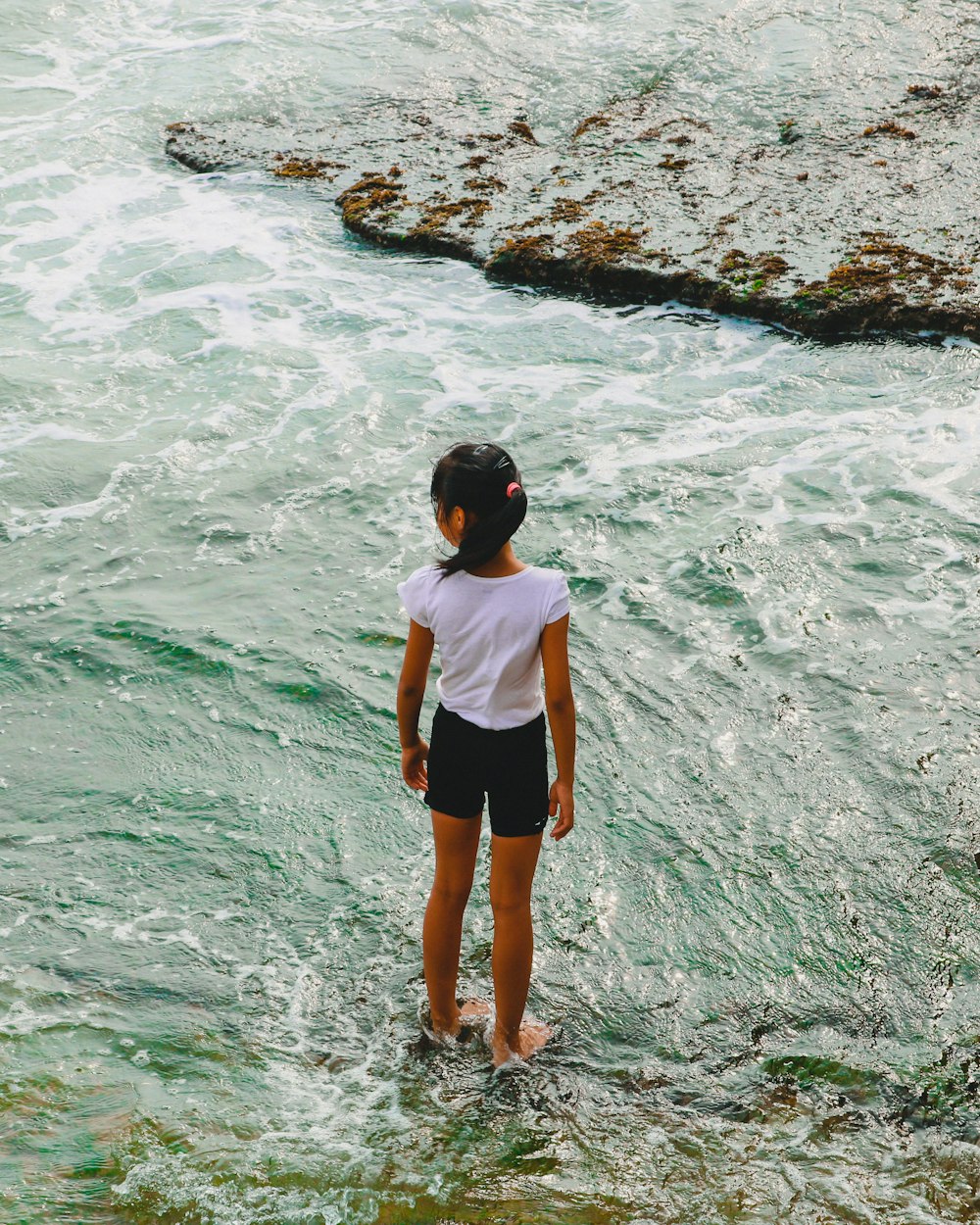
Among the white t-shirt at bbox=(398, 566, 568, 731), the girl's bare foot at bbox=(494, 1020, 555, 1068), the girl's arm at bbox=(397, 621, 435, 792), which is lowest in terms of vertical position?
the girl's bare foot at bbox=(494, 1020, 555, 1068)

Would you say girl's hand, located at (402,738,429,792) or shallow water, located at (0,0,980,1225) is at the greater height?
girl's hand, located at (402,738,429,792)

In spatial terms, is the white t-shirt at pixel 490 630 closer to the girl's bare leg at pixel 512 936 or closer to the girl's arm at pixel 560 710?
the girl's arm at pixel 560 710

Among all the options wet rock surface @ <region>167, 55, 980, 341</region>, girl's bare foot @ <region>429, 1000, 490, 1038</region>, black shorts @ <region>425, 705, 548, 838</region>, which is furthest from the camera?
wet rock surface @ <region>167, 55, 980, 341</region>

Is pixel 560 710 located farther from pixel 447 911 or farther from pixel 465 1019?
pixel 465 1019

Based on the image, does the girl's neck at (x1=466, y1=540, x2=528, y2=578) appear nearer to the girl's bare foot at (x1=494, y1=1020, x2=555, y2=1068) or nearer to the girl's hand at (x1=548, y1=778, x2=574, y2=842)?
the girl's hand at (x1=548, y1=778, x2=574, y2=842)

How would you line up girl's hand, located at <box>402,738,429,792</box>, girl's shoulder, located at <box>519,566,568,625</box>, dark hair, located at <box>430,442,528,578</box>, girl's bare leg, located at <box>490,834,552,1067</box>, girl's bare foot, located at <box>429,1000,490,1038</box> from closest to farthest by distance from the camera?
dark hair, located at <box>430,442,528,578</box> → girl's shoulder, located at <box>519,566,568,625</box> → girl's bare leg, located at <box>490,834,552,1067</box> → girl's hand, located at <box>402,738,429,792</box> → girl's bare foot, located at <box>429,1000,490,1038</box>

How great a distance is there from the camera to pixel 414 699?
12.0 ft

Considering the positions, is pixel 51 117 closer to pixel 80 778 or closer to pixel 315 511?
pixel 315 511

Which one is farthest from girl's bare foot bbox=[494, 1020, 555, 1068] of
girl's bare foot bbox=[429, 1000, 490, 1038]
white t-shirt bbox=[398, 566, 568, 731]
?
white t-shirt bbox=[398, 566, 568, 731]

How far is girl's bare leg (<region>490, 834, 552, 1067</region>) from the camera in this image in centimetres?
362

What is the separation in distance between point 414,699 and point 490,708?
33 cm

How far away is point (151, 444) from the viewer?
8.31 meters

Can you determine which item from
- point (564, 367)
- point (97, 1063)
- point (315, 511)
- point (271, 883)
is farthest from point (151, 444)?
point (97, 1063)

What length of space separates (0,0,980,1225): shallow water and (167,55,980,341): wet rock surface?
0.41 m
